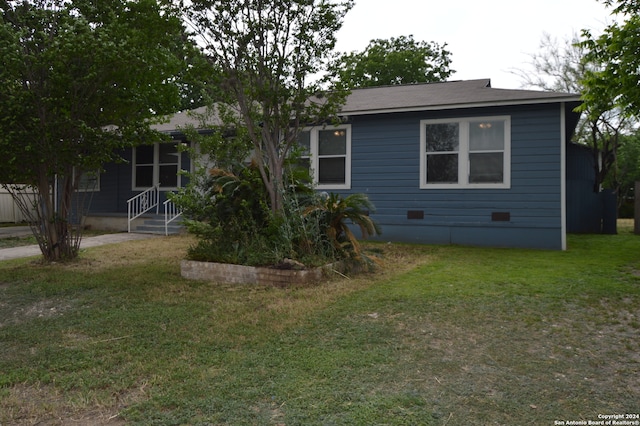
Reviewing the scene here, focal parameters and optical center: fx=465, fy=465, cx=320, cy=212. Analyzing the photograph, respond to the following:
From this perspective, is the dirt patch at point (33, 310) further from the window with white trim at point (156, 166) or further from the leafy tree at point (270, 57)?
the window with white trim at point (156, 166)

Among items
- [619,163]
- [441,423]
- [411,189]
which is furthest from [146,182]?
[619,163]

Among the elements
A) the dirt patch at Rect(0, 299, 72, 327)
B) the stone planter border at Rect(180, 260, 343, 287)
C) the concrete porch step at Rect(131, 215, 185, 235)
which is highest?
the concrete porch step at Rect(131, 215, 185, 235)

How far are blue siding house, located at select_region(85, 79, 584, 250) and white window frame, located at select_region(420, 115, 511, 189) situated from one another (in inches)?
0.8

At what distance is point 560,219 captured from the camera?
901cm

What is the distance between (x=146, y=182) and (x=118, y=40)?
27.1ft

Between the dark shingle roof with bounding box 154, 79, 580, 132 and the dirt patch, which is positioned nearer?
the dirt patch

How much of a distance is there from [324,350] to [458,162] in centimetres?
734

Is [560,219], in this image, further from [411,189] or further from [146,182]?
[146,182]

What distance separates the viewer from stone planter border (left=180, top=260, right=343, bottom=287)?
218 inches

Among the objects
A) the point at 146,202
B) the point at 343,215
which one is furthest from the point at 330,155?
the point at 146,202

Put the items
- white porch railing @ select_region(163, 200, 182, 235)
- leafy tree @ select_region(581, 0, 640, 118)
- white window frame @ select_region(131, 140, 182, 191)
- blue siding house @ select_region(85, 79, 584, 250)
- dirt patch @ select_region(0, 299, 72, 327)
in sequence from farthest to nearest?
white window frame @ select_region(131, 140, 182, 191) < white porch railing @ select_region(163, 200, 182, 235) < blue siding house @ select_region(85, 79, 584, 250) < leafy tree @ select_region(581, 0, 640, 118) < dirt patch @ select_region(0, 299, 72, 327)

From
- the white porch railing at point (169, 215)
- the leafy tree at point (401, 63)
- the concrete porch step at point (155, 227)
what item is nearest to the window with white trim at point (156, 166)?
the white porch railing at point (169, 215)

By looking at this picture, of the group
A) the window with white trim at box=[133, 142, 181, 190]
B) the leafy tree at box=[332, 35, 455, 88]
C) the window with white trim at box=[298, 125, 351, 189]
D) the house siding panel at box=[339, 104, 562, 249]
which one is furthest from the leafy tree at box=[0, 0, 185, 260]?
the leafy tree at box=[332, 35, 455, 88]

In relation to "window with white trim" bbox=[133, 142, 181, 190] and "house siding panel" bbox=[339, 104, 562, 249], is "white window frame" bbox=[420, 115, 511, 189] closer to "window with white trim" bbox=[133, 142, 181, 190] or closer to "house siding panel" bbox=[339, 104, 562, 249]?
"house siding panel" bbox=[339, 104, 562, 249]
